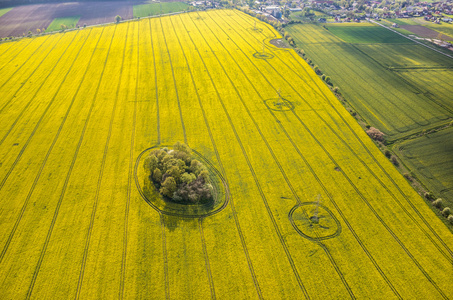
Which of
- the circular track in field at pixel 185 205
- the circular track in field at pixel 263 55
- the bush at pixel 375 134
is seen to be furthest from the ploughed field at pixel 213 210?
the circular track in field at pixel 263 55

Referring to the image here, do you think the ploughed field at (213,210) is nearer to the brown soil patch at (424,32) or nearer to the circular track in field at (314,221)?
the circular track in field at (314,221)

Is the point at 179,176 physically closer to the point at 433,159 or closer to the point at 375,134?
the point at 375,134

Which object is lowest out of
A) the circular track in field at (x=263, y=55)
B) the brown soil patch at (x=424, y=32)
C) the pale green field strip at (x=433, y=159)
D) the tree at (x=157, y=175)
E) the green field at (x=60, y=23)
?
the pale green field strip at (x=433, y=159)

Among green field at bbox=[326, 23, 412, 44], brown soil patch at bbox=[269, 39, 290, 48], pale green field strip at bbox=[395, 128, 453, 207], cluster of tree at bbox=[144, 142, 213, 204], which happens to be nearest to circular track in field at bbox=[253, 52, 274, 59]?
brown soil patch at bbox=[269, 39, 290, 48]

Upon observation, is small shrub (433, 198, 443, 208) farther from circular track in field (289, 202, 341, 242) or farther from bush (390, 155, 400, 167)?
circular track in field (289, 202, 341, 242)

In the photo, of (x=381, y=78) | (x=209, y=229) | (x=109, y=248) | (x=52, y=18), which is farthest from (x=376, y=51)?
(x=52, y=18)

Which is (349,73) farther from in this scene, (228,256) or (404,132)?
(228,256)
